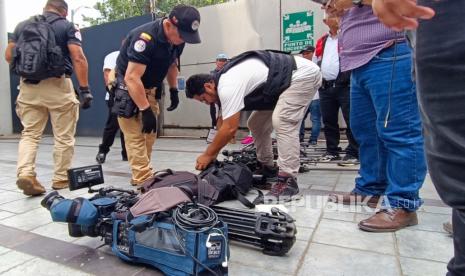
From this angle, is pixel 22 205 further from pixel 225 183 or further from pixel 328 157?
pixel 328 157

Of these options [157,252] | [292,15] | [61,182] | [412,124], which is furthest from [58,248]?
[292,15]

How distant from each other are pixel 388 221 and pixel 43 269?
1.83 m

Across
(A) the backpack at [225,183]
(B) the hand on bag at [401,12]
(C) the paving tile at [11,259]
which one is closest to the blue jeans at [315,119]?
(A) the backpack at [225,183]

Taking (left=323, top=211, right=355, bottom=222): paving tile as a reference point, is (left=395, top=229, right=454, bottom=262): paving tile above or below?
above

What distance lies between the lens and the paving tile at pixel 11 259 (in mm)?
1688

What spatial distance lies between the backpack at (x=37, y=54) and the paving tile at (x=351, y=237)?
249 centimetres

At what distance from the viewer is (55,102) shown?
3.12m

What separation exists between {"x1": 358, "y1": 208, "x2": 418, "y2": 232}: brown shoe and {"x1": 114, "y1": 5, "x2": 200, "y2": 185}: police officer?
1915 mm

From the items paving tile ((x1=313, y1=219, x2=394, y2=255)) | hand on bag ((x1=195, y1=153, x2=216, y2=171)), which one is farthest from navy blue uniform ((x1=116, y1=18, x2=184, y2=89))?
paving tile ((x1=313, y1=219, x2=394, y2=255))

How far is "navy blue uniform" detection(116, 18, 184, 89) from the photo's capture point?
2936 mm

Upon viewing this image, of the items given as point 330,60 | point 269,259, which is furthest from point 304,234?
point 330,60

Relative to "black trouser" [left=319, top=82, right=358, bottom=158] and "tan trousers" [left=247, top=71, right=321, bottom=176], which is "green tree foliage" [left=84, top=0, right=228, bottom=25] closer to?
"black trouser" [left=319, top=82, right=358, bottom=158]

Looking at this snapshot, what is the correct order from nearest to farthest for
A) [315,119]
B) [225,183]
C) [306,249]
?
[306,249]
[225,183]
[315,119]

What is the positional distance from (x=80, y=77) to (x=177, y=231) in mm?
2305
